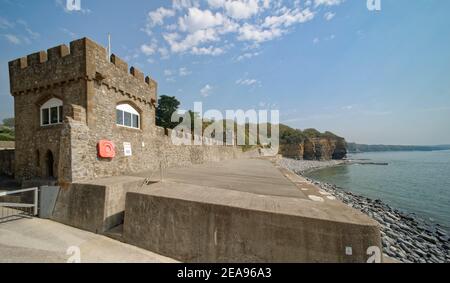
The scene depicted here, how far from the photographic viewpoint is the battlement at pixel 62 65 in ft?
22.1

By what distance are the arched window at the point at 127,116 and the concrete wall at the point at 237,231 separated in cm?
540

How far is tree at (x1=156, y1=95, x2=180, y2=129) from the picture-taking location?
27.5 meters

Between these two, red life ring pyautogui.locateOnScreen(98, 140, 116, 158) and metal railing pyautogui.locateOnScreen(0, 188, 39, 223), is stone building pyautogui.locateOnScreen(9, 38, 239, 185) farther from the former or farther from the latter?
metal railing pyautogui.locateOnScreen(0, 188, 39, 223)

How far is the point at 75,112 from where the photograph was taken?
6301mm

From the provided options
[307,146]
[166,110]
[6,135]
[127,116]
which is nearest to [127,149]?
[127,116]

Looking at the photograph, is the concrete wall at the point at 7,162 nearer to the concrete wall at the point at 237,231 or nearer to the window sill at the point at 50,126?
the window sill at the point at 50,126

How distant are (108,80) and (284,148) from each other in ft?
190

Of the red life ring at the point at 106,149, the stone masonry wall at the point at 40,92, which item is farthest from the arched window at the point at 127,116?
the stone masonry wall at the point at 40,92

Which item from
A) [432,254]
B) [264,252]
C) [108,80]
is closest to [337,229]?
[264,252]

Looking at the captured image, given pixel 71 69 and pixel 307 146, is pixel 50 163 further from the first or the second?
pixel 307 146

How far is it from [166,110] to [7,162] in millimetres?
19194

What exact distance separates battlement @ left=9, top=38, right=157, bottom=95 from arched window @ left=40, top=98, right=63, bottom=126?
2.58ft
